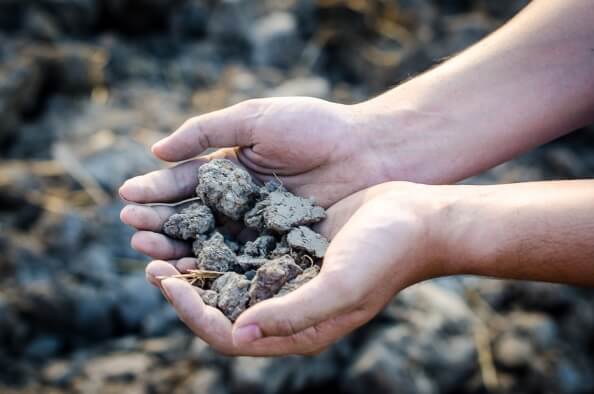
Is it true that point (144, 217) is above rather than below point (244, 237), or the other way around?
above

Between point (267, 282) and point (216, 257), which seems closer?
point (267, 282)

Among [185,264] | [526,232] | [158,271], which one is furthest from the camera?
[185,264]

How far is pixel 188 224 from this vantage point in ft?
7.05

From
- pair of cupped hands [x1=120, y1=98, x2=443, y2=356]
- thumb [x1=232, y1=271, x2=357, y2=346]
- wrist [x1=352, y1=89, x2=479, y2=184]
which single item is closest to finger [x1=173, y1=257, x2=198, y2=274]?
pair of cupped hands [x1=120, y1=98, x2=443, y2=356]

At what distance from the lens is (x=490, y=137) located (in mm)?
2371

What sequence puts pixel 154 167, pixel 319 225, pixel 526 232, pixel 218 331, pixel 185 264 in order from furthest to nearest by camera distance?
pixel 154 167 < pixel 319 225 < pixel 185 264 < pixel 526 232 < pixel 218 331

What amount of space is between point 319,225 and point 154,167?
1.75 metres

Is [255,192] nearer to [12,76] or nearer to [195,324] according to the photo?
[195,324]

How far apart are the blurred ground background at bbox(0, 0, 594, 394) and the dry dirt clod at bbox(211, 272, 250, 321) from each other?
35.9 inches

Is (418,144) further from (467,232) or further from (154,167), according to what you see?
(154,167)

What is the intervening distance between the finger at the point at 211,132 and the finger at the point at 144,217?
0.62 ft

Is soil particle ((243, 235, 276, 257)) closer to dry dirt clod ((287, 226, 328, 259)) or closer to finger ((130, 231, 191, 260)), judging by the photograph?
dry dirt clod ((287, 226, 328, 259))

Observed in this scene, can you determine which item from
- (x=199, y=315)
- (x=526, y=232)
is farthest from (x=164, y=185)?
(x=526, y=232)

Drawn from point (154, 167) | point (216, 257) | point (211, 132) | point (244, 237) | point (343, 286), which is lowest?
point (154, 167)
